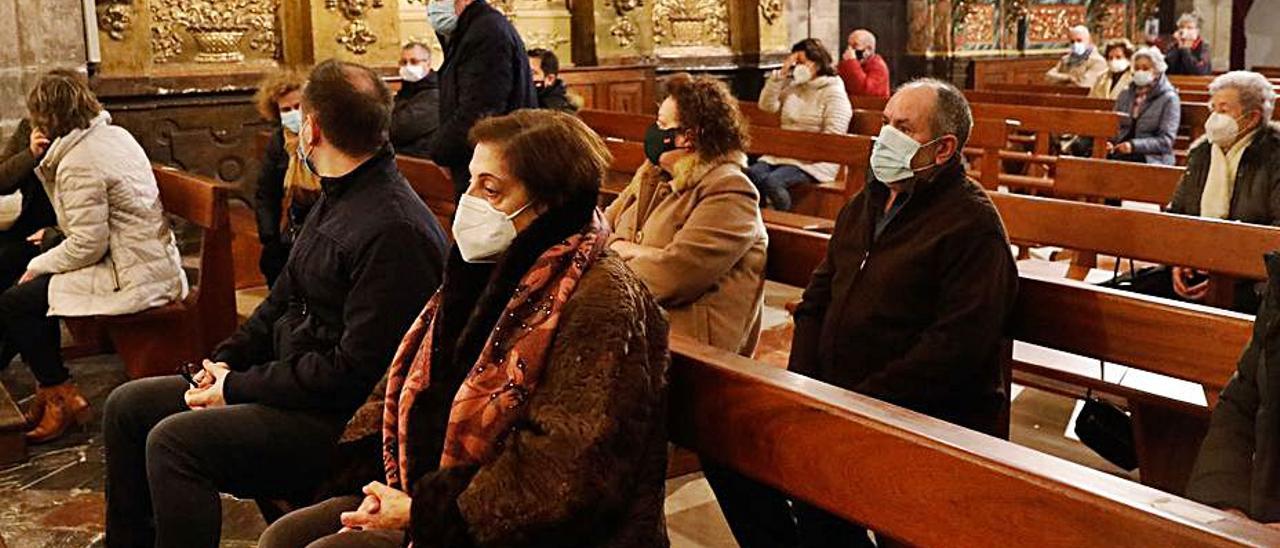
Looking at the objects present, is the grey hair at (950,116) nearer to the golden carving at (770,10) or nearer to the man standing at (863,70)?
the man standing at (863,70)

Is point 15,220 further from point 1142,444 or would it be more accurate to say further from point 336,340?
point 1142,444

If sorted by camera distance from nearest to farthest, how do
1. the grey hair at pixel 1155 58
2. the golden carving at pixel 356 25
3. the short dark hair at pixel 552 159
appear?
the short dark hair at pixel 552 159, the grey hair at pixel 1155 58, the golden carving at pixel 356 25

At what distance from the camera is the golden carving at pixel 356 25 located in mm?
9703

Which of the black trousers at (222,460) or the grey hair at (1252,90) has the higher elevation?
the grey hair at (1252,90)

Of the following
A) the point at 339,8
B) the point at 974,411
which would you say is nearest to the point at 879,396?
the point at 974,411

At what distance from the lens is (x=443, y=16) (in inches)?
223

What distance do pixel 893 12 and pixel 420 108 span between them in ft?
28.5

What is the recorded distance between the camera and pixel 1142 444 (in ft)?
12.5

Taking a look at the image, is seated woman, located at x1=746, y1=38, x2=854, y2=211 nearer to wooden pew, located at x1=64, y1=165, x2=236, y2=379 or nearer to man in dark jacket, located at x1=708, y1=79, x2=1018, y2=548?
wooden pew, located at x1=64, y1=165, x2=236, y2=379

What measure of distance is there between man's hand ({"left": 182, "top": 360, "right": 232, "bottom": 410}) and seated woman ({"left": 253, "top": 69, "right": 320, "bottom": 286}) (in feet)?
3.20

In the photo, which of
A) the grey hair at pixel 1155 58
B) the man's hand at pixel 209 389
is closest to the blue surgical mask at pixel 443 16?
the man's hand at pixel 209 389

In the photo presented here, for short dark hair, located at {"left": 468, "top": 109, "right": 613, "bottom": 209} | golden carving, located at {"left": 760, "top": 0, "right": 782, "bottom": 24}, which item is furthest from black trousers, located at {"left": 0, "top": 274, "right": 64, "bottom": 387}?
golden carving, located at {"left": 760, "top": 0, "right": 782, "bottom": 24}

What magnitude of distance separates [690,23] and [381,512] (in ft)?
33.1

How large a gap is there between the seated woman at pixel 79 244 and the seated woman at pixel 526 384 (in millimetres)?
2494
